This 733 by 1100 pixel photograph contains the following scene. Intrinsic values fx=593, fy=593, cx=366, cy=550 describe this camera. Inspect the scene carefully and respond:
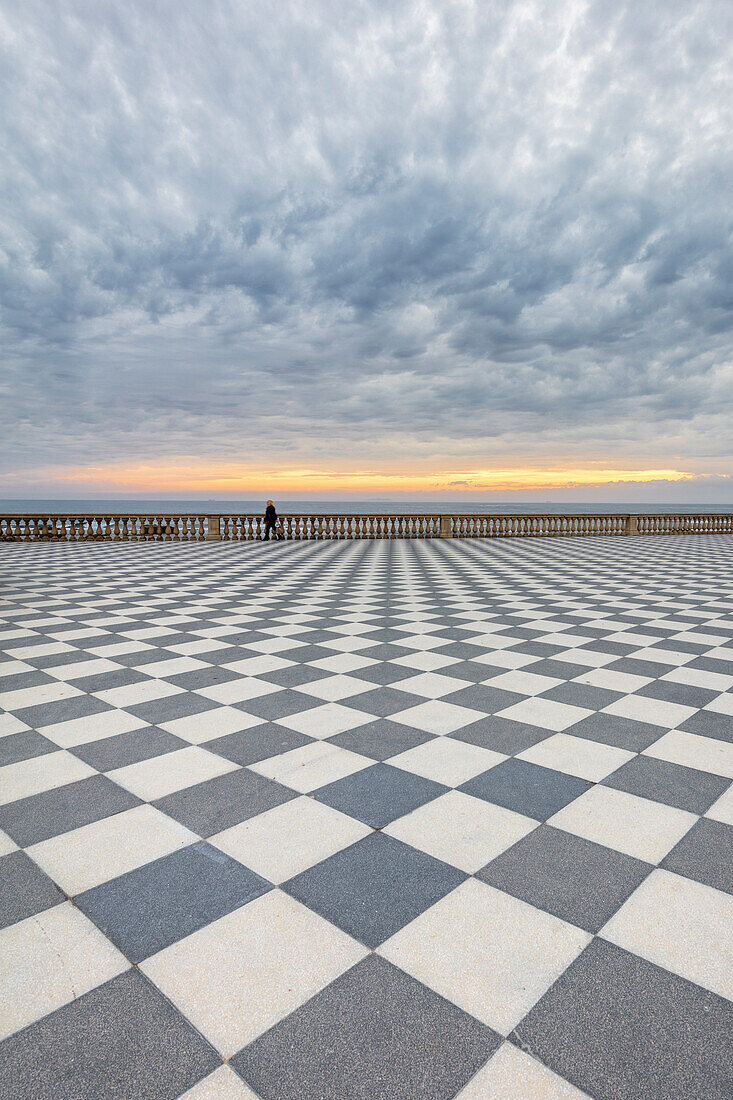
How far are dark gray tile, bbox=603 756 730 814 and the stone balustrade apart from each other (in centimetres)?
1624

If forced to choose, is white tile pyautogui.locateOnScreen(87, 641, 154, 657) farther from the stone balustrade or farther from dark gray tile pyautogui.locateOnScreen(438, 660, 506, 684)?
the stone balustrade

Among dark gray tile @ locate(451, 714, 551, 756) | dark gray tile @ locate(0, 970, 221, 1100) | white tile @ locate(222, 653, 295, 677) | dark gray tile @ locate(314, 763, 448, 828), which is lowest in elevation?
dark gray tile @ locate(0, 970, 221, 1100)

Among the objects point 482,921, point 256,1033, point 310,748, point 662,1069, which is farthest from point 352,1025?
point 310,748

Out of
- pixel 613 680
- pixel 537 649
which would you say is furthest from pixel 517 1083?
pixel 537 649

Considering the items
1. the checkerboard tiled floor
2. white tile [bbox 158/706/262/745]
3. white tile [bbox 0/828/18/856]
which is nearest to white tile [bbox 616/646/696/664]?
the checkerboard tiled floor

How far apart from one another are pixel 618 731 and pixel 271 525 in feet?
54.4

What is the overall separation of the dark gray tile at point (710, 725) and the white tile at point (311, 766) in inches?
76.2

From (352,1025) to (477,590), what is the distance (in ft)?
24.5

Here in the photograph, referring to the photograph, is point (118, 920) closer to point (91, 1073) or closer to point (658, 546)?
point (91, 1073)

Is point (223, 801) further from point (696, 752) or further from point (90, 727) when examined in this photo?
point (696, 752)

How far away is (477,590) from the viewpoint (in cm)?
873

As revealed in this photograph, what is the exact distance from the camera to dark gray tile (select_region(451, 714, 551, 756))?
321 centimetres

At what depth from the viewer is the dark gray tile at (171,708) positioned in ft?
12.0

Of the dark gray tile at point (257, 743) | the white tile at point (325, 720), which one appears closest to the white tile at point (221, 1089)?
the dark gray tile at point (257, 743)
